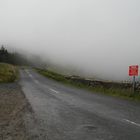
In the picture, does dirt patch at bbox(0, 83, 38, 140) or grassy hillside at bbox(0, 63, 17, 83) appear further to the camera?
grassy hillside at bbox(0, 63, 17, 83)

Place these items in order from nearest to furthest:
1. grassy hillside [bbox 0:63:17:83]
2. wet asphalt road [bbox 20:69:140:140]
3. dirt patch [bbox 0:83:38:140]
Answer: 1. wet asphalt road [bbox 20:69:140:140]
2. dirt patch [bbox 0:83:38:140]
3. grassy hillside [bbox 0:63:17:83]

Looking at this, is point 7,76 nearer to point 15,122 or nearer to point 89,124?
point 15,122

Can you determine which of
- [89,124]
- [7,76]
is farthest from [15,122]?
[7,76]

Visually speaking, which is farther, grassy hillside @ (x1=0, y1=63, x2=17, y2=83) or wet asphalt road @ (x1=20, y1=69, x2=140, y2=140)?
grassy hillside @ (x1=0, y1=63, x2=17, y2=83)

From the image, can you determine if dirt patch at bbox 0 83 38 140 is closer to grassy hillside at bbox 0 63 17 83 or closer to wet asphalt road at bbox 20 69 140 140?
wet asphalt road at bbox 20 69 140 140

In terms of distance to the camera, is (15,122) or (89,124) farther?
(15,122)

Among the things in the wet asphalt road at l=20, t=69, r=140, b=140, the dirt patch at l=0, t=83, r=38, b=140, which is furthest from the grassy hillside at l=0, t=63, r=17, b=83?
the wet asphalt road at l=20, t=69, r=140, b=140

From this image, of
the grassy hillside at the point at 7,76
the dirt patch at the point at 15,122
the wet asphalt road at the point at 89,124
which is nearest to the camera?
the wet asphalt road at the point at 89,124

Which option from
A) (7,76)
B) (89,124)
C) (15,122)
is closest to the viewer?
(89,124)

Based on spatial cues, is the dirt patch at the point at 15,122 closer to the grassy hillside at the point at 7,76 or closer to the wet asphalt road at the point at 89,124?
the wet asphalt road at the point at 89,124

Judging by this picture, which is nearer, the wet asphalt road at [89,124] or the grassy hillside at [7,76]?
the wet asphalt road at [89,124]

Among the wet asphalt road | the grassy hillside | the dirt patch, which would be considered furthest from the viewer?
the grassy hillside

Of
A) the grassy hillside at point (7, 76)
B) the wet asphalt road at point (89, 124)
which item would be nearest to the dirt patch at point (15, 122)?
the wet asphalt road at point (89, 124)

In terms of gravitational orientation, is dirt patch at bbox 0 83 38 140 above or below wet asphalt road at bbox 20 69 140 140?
below
